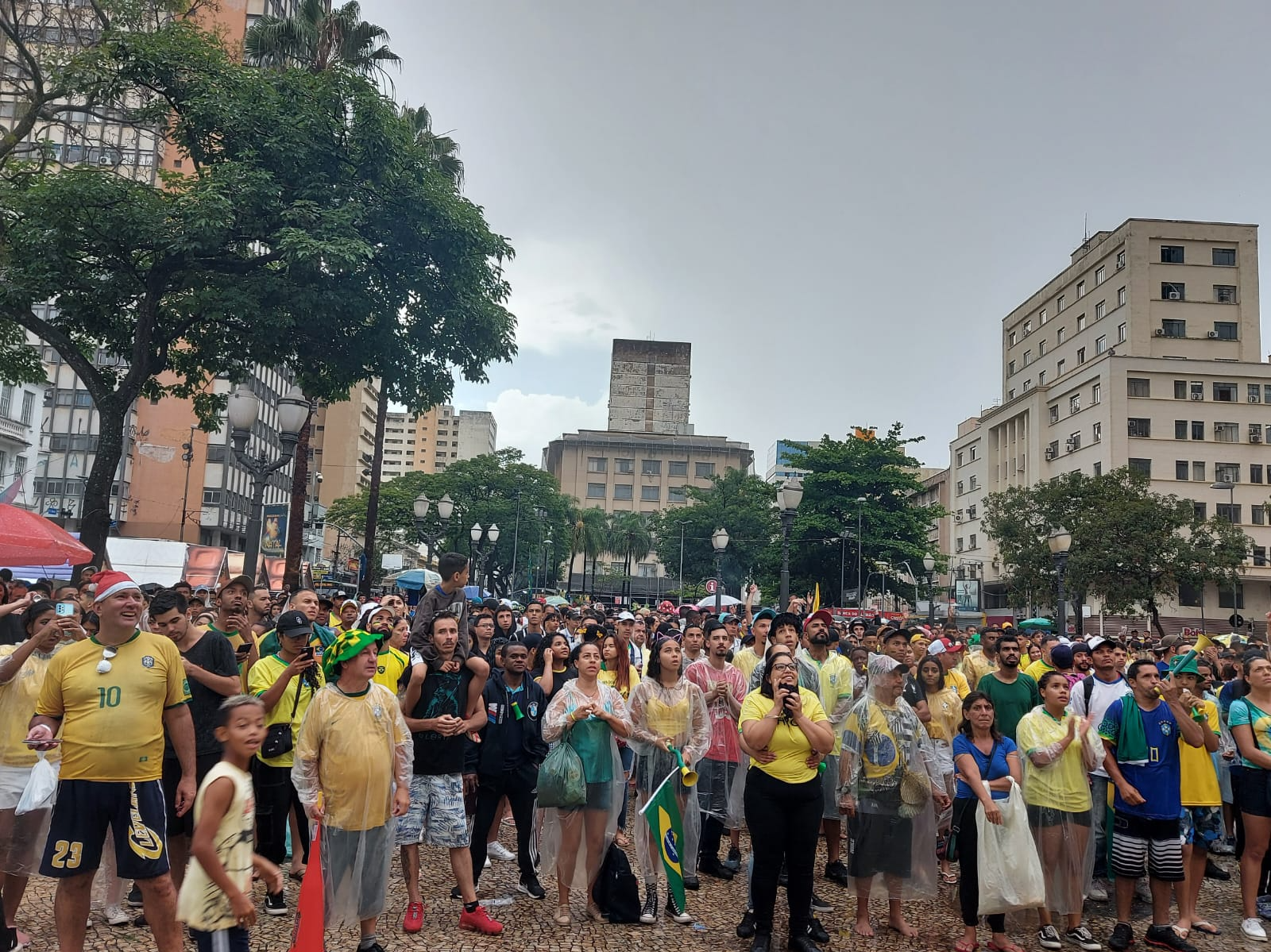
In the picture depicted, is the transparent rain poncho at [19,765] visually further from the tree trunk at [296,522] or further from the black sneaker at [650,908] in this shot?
the tree trunk at [296,522]

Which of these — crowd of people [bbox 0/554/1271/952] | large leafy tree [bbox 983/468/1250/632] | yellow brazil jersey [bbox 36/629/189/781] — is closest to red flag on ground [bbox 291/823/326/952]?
crowd of people [bbox 0/554/1271/952]

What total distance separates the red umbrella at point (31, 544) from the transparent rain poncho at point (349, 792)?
29.4 feet

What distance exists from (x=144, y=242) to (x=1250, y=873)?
16779 millimetres

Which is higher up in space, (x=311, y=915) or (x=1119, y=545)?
(x=1119, y=545)

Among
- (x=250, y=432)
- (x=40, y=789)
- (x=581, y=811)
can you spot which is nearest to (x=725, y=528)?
(x=250, y=432)

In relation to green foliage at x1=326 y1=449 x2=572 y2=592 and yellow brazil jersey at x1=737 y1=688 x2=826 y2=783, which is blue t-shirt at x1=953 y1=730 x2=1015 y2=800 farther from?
green foliage at x1=326 y1=449 x2=572 y2=592

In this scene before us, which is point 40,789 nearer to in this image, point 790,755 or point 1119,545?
point 790,755

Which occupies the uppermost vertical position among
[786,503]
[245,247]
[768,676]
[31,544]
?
[245,247]

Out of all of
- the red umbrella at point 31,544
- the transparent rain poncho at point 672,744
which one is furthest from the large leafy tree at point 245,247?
the transparent rain poncho at point 672,744

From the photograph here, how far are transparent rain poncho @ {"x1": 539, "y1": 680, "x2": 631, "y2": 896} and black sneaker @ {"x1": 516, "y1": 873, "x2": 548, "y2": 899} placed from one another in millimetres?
456

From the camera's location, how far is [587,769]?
20.7 ft

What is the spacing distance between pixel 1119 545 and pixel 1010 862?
3566 cm

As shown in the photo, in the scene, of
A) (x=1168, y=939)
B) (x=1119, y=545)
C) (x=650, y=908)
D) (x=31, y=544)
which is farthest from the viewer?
(x=1119, y=545)

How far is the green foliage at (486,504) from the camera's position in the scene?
196 ft
